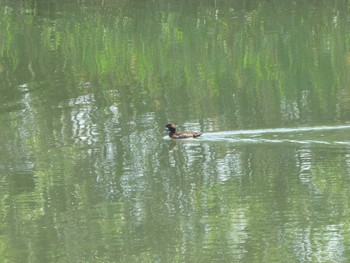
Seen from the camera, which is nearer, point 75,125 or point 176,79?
Result: point 75,125

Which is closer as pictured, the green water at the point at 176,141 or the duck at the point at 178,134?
the green water at the point at 176,141

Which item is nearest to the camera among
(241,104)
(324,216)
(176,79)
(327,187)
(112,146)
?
(324,216)

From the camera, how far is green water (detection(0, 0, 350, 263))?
881cm

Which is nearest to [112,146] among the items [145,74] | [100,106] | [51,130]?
[51,130]

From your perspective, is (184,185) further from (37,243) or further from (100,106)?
(100,106)

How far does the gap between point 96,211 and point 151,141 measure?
3252 millimetres

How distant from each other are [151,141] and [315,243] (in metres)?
4.73

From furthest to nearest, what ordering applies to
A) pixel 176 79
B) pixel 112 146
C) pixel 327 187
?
1. pixel 176 79
2. pixel 112 146
3. pixel 327 187

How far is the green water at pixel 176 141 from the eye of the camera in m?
8.81

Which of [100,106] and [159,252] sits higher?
[100,106]

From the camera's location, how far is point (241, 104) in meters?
14.9

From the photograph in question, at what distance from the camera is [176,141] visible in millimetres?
12719

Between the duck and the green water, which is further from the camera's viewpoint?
the duck

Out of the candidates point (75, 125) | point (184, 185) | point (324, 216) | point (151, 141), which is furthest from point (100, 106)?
point (324, 216)
